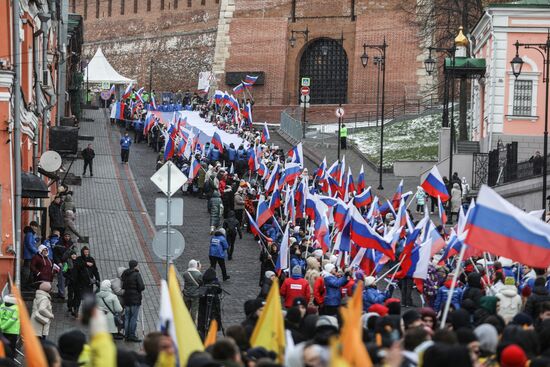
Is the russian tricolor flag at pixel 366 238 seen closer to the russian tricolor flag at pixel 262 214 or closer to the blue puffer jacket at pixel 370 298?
the blue puffer jacket at pixel 370 298

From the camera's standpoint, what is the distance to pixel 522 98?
46594mm

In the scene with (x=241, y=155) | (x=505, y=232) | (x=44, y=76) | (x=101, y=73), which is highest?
(x=44, y=76)

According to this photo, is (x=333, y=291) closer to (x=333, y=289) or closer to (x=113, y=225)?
(x=333, y=289)

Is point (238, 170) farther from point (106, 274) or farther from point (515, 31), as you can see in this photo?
point (106, 274)

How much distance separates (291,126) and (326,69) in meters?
11.8

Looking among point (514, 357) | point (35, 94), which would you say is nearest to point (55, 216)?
point (35, 94)

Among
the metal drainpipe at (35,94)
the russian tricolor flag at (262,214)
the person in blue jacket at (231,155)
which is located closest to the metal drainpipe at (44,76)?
the metal drainpipe at (35,94)

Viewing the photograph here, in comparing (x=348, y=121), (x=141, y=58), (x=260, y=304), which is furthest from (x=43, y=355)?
(x=141, y=58)

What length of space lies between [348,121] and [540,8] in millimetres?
24050

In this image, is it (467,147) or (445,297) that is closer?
(445,297)

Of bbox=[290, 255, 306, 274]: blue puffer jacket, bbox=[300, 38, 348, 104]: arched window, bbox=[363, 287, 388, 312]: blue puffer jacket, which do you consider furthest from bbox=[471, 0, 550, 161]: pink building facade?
bbox=[300, 38, 348, 104]: arched window

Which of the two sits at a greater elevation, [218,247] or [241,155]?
[241,155]

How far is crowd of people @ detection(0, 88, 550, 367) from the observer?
40.4ft

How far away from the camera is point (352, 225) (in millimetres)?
25250
